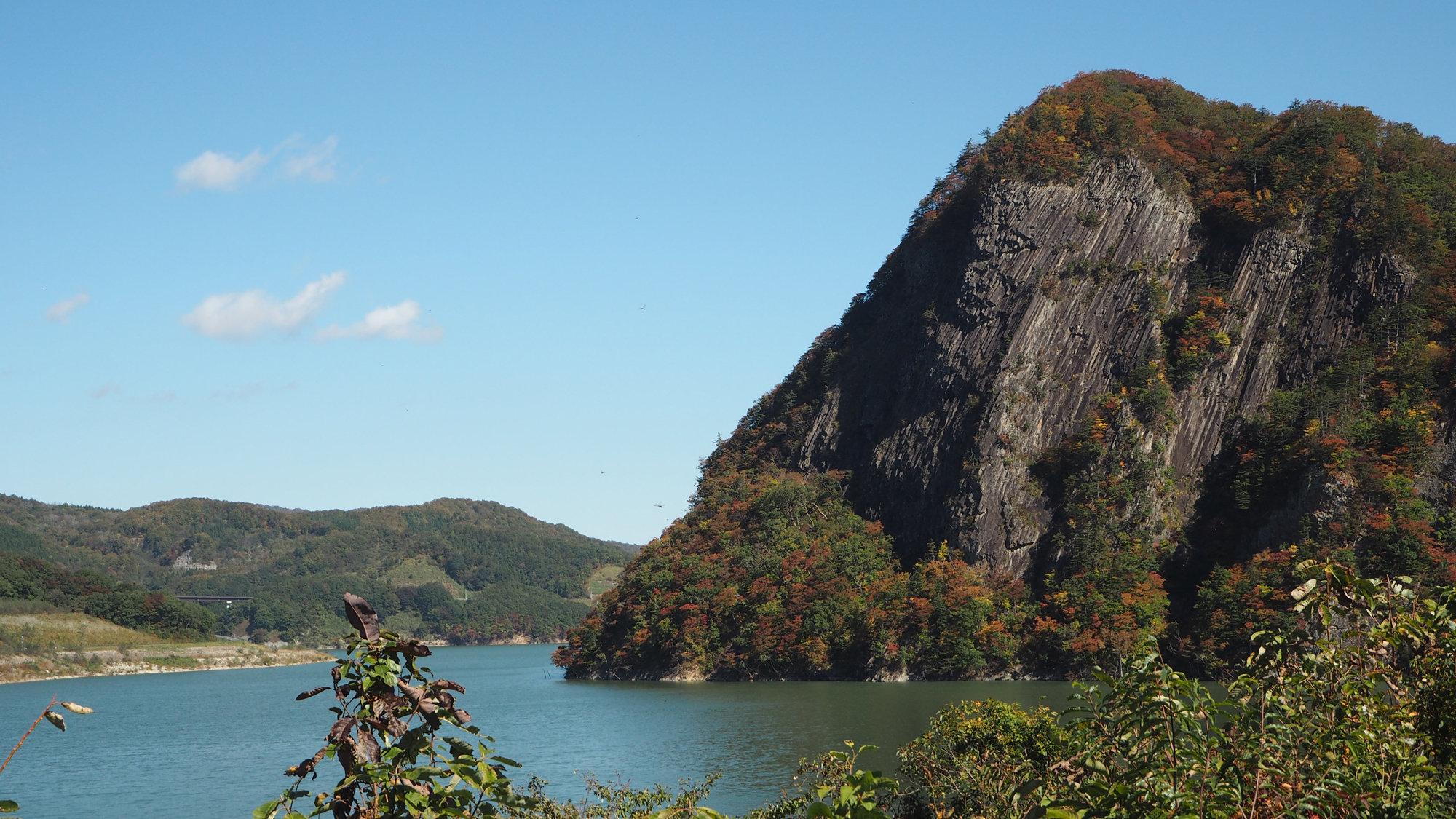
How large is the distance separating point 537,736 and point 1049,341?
51.2 metres

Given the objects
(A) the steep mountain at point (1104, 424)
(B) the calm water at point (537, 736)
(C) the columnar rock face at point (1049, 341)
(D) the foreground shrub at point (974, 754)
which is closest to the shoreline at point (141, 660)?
(B) the calm water at point (537, 736)

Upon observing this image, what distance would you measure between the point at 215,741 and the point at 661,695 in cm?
2501

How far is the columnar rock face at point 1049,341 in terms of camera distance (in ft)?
261

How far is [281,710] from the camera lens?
7650cm

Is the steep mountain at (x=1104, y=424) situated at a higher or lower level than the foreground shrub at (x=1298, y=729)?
higher

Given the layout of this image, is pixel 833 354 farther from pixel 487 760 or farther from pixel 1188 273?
pixel 487 760

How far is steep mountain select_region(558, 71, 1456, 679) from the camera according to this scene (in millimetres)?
69062

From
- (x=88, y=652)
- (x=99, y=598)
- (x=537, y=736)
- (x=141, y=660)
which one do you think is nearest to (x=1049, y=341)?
(x=537, y=736)

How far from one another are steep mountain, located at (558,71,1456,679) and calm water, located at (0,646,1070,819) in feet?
22.2

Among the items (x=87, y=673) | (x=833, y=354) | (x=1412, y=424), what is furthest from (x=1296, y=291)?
(x=87, y=673)

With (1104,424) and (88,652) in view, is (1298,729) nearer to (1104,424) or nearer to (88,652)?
(1104,424)

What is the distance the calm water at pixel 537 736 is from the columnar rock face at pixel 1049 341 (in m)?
19.1

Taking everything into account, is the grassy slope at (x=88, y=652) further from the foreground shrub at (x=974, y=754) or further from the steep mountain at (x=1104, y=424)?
the foreground shrub at (x=974, y=754)

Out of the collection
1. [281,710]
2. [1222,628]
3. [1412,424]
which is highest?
[1412,424]
